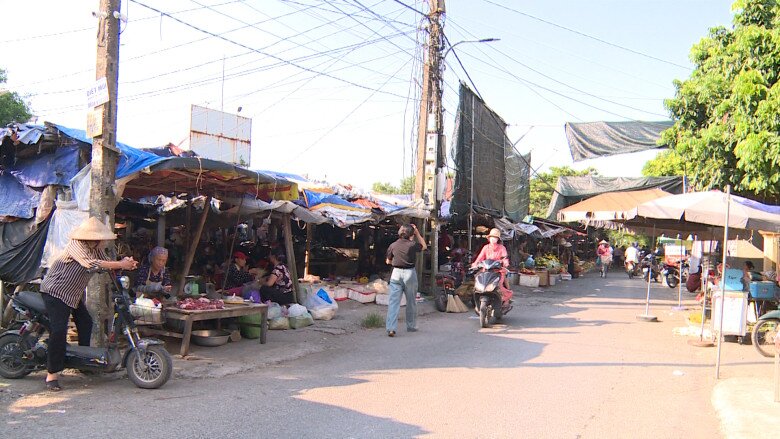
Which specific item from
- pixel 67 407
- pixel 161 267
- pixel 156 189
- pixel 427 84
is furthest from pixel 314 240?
pixel 67 407

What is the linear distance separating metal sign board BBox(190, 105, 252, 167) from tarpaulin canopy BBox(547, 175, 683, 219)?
53.3ft

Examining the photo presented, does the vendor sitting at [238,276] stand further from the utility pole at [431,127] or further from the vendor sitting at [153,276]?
the utility pole at [431,127]

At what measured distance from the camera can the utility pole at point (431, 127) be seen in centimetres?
1529

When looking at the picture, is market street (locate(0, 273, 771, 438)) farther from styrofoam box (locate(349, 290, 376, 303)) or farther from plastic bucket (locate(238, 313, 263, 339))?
styrofoam box (locate(349, 290, 376, 303))

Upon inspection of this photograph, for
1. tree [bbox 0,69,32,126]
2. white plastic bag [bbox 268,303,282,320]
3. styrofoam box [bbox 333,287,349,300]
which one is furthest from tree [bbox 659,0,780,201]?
tree [bbox 0,69,32,126]

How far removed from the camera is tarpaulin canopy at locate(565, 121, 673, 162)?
66.8ft

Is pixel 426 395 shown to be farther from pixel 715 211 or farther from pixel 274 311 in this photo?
pixel 715 211

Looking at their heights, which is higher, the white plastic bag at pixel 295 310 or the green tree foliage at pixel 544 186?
the green tree foliage at pixel 544 186

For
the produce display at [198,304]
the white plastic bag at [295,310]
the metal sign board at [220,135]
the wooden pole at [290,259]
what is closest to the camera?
the produce display at [198,304]

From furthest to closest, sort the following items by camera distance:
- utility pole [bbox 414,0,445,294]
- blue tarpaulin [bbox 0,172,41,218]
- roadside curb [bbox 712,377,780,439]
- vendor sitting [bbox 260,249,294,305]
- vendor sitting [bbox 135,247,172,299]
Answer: utility pole [bbox 414,0,445,294], vendor sitting [bbox 260,249,294,305], blue tarpaulin [bbox 0,172,41,218], vendor sitting [bbox 135,247,172,299], roadside curb [bbox 712,377,780,439]

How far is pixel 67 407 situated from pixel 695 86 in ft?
43.2

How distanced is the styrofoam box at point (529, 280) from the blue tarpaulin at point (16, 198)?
1666 cm

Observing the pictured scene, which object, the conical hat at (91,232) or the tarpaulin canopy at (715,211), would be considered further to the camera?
the tarpaulin canopy at (715,211)

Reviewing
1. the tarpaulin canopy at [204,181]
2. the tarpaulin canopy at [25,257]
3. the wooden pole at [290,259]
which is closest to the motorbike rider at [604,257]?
the wooden pole at [290,259]
